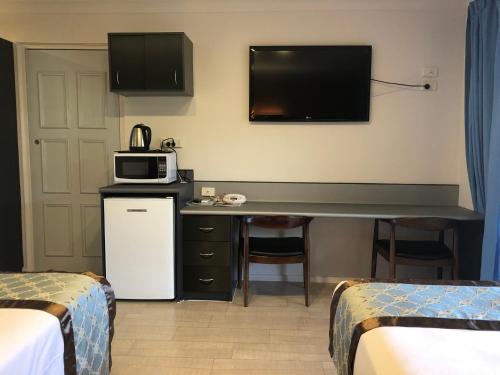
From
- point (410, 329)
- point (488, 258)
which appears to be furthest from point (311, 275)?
point (410, 329)

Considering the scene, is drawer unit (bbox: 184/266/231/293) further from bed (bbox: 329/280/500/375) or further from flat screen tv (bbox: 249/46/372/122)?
bed (bbox: 329/280/500/375)

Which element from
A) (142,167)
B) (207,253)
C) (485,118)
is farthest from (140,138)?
(485,118)

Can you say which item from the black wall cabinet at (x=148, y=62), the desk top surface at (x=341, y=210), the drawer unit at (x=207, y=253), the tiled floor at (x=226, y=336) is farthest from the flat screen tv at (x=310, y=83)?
the tiled floor at (x=226, y=336)

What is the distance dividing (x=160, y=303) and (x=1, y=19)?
9.29 ft

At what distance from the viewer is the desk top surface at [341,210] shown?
3.11 m

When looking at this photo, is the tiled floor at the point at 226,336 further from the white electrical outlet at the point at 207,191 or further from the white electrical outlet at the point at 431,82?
the white electrical outlet at the point at 431,82

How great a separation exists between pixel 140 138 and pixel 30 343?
2.41 m

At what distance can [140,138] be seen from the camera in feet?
11.7

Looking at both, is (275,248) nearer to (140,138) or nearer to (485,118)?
(140,138)

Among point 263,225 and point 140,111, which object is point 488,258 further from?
point 140,111

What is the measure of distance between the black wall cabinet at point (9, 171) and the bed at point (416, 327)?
301cm

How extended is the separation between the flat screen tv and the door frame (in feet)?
4.13

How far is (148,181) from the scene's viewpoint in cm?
341

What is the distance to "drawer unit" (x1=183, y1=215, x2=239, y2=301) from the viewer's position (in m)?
3.28
